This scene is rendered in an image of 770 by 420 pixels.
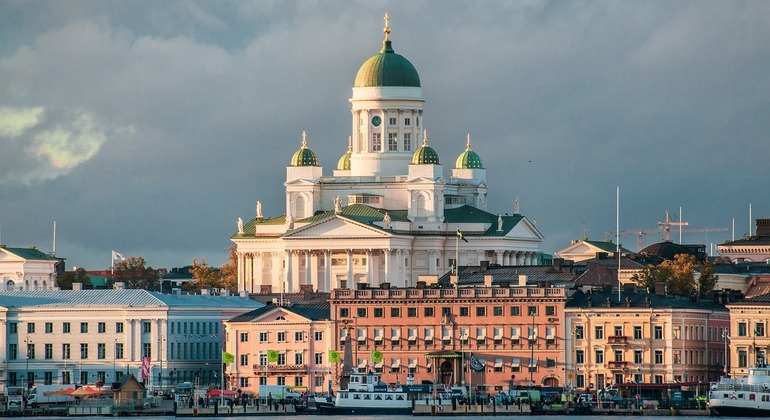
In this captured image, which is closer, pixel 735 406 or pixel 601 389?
pixel 735 406

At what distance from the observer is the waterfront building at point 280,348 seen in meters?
185

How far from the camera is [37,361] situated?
19388cm

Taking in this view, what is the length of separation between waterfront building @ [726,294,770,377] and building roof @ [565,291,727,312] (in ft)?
14.4

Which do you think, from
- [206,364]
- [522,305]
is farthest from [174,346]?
[522,305]

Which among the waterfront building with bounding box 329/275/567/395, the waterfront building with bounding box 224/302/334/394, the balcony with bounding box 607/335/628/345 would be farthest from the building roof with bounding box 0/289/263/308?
the balcony with bounding box 607/335/628/345

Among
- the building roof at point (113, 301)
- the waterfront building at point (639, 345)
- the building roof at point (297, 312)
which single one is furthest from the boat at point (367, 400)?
the building roof at point (113, 301)

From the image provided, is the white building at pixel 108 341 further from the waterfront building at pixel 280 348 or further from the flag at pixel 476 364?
the flag at pixel 476 364

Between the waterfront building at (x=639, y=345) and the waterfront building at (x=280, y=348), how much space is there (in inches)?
643

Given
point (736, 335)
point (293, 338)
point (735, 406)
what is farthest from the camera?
point (293, 338)

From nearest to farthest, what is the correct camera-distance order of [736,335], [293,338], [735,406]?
[735,406]
[736,335]
[293,338]

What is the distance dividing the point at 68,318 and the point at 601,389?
39.2 metres

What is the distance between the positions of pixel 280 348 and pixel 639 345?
78.1 feet

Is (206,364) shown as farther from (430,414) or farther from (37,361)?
(430,414)

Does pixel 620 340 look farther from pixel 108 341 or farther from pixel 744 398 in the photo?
pixel 108 341
